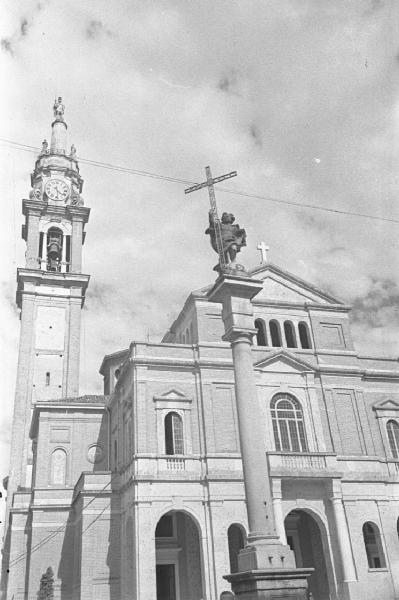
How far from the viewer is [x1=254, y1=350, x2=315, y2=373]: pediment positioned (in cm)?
3156

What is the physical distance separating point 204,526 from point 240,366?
13905 mm

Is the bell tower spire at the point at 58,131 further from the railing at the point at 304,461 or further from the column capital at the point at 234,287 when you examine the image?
the column capital at the point at 234,287

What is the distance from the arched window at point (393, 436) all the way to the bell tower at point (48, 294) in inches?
891

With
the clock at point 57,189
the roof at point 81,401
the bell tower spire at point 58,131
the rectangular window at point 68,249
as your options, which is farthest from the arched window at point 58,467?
the bell tower spire at point 58,131

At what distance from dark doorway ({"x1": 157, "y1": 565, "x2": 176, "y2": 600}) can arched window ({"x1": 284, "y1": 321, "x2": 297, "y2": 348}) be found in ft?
44.8

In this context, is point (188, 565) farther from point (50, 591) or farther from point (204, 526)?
point (50, 591)

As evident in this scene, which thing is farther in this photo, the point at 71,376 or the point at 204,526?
the point at 71,376

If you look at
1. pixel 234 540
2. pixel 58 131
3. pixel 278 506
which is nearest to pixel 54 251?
pixel 58 131

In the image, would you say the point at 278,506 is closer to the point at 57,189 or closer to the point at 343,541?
the point at 343,541

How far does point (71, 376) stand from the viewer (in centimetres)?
4341

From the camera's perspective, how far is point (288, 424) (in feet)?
101

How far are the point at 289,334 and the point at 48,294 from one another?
838 inches

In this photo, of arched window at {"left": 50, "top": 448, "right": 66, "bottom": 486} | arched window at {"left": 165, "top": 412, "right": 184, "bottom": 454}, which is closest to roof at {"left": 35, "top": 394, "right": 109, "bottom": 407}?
arched window at {"left": 50, "top": 448, "right": 66, "bottom": 486}

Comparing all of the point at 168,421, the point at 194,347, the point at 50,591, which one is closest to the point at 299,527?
the point at 168,421
